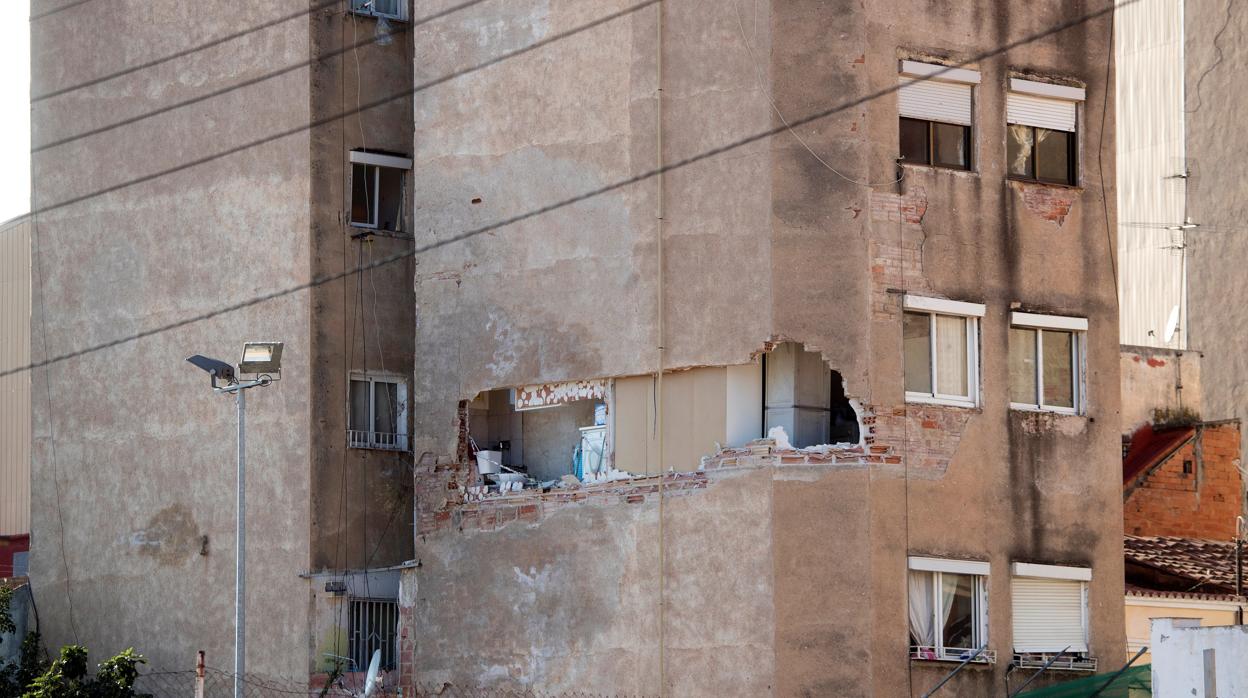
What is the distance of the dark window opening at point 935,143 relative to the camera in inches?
1033

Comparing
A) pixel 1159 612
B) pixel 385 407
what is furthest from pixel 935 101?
pixel 385 407

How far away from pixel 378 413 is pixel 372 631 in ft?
10.8

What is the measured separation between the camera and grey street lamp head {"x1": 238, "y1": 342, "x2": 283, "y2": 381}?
81.2 feet

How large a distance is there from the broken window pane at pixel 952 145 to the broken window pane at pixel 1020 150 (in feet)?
2.12

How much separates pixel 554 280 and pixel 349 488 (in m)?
4.68

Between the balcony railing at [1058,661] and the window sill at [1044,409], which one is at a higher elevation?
the window sill at [1044,409]

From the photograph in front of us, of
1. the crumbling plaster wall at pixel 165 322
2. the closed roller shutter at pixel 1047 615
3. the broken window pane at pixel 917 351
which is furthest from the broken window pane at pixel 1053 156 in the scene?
the crumbling plaster wall at pixel 165 322

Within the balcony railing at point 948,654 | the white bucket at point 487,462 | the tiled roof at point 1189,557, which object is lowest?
the balcony railing at point 948,654

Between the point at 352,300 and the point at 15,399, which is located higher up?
the point at 352,300

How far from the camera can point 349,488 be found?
96.4 ft

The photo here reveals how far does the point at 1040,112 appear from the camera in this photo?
27.3 meters

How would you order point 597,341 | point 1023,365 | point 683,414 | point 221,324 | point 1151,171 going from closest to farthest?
point 683,414, point 1023,365, point 597,341, point 221,324, point 1151,171

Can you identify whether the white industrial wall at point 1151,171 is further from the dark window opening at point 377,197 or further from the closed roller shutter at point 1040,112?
the dark window opening at point 377,197

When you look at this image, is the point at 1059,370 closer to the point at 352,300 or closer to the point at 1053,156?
the point at 1053,156
